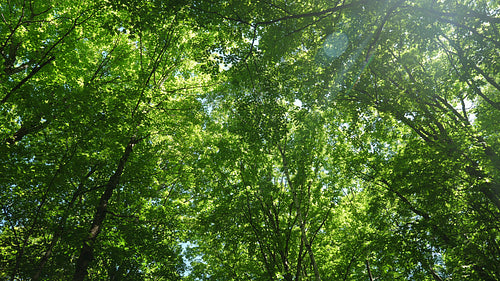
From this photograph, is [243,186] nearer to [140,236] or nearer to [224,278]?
[140,236]

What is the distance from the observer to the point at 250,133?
29.7ft

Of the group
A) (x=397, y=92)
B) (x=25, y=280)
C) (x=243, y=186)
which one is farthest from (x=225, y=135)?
(x=25, y=280)

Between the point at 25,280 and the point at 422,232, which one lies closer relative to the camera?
the point at 25,280

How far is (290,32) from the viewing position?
8.01 m

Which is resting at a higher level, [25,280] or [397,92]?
[397,92]

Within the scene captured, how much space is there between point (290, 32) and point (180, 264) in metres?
11.5

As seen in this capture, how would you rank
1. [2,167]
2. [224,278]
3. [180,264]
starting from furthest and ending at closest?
[224,278] → [180,264] → [2,167]

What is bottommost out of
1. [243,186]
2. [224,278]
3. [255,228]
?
[224,278]

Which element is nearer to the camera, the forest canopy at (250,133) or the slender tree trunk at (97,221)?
the forest canopy at (250,133)

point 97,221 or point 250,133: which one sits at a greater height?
point 250,133

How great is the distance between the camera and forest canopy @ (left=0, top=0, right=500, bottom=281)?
282 inches

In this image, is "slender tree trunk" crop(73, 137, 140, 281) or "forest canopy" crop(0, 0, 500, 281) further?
"slender tree trunk" crop(73, 137, 140, 281)

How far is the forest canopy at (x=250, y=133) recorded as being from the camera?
23.5ft

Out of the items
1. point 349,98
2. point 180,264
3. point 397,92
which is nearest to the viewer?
point 397,92
